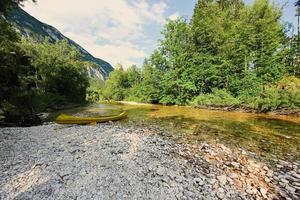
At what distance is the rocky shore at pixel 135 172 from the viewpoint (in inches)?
219

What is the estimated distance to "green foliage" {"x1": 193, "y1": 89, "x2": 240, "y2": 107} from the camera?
108 ft

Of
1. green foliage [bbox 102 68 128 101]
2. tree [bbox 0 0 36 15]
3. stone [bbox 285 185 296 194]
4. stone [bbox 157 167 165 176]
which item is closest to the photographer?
Answer: stone [bbox 285 185 296 194]

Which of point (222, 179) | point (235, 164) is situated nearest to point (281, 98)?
point (235, 164)

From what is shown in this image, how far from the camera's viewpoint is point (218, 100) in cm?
3441

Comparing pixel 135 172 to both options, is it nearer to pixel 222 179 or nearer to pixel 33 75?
pixel 222 179

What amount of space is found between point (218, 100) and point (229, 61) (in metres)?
7.84

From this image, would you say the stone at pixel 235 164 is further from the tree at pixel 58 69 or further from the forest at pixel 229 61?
the tree at pixel 58 69

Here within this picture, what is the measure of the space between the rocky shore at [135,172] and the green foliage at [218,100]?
25.0m

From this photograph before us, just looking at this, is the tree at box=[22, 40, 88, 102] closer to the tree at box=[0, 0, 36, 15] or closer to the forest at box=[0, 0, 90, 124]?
the forest at box=[0, 0, 90, 124]

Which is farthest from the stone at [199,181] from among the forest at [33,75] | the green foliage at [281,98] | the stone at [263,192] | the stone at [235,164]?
the green foliage at [281,98]

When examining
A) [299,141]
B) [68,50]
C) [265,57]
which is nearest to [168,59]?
[265,57]

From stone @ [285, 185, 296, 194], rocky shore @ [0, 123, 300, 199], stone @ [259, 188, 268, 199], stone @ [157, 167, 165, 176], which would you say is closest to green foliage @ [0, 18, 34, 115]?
rocky shore @ [0, 123, 300, 199]

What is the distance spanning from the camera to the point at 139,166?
7129 millimetres

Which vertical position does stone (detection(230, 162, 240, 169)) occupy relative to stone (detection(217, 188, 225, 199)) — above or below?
above
